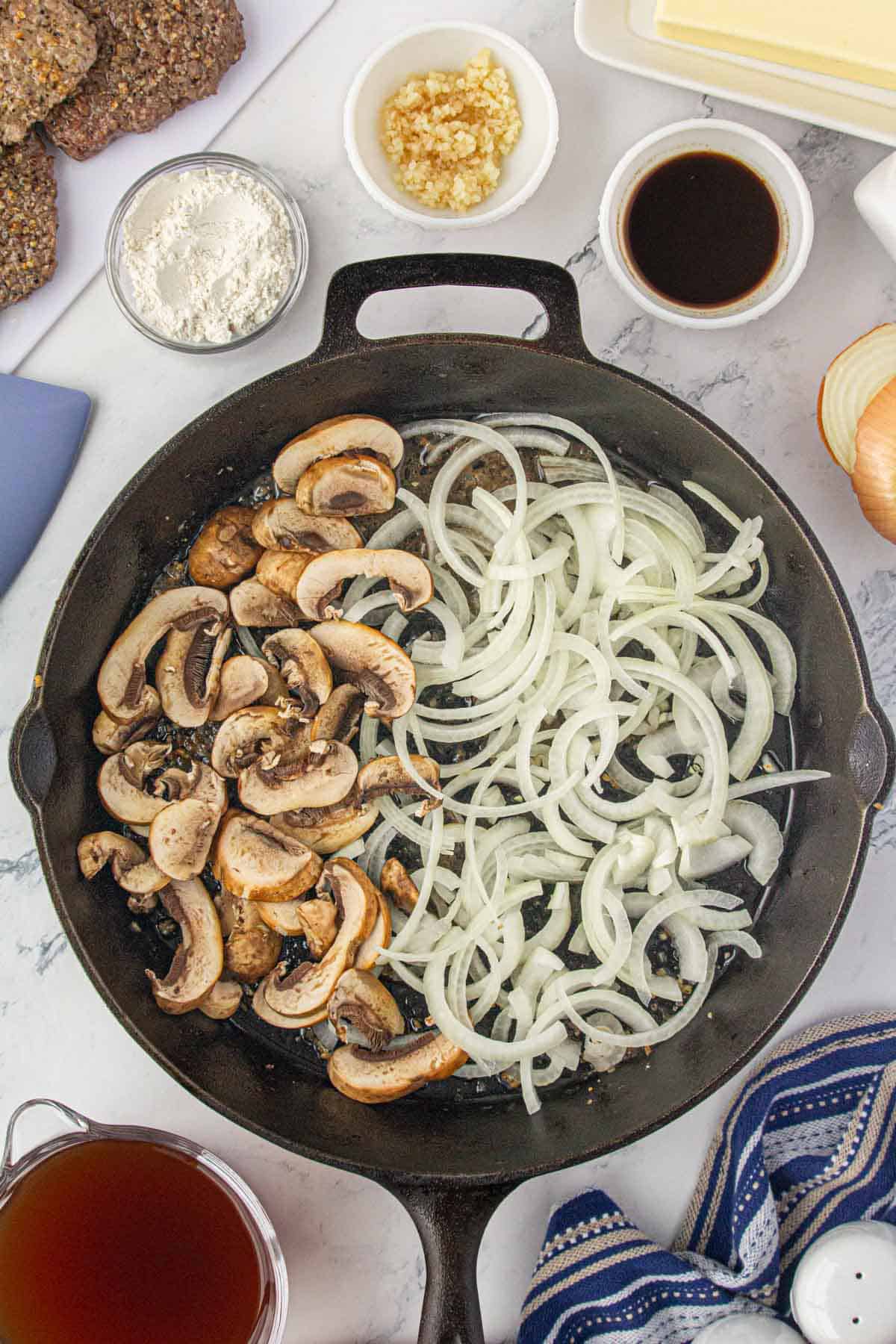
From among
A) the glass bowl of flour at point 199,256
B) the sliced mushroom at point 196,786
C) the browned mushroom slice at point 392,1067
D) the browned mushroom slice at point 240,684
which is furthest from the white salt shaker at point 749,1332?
the glass bowl of flour at point 199,256

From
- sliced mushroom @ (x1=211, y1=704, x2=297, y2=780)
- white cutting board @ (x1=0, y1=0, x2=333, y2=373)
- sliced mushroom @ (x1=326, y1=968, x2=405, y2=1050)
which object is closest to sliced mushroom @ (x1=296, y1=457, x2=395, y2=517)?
sliced mushroom @ (x1=211, y1=704, x2=297, y2=780)

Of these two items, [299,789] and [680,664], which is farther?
[680,664]

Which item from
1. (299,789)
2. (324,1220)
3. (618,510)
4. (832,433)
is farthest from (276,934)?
(832,433)

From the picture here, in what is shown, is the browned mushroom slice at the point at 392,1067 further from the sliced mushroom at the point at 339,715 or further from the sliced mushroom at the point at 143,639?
the sliced mushroom at the point at 143,639

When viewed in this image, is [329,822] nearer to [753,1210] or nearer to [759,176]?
[753,1210]

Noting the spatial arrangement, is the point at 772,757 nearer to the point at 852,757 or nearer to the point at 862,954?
the point at 852,757
